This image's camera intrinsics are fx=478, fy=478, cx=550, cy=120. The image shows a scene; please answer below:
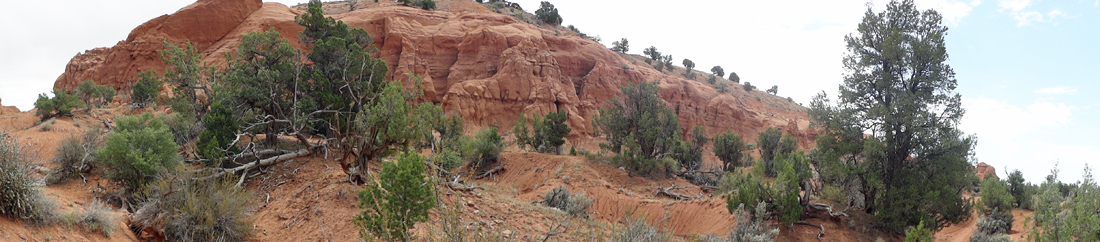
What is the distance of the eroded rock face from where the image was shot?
1320 inches

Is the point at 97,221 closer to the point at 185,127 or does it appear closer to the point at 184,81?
the point at 185,127

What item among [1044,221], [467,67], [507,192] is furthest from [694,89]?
[1044,221]

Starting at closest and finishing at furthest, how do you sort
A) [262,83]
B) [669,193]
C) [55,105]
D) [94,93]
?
[262,83] < [669,193] < [55,105] < [94,93]

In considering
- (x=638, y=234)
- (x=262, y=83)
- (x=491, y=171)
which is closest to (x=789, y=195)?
(x=638, y=234)

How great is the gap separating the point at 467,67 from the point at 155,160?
25.9 meters

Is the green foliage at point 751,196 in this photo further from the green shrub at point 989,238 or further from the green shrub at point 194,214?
the green shrub at point 194,214

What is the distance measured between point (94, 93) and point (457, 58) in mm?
21531

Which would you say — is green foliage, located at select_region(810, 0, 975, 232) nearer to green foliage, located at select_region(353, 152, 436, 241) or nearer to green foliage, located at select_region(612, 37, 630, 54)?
green foliage, located at select_region(353, 152, 436, 241)

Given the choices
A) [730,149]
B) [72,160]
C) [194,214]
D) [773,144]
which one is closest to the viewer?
[194,214]

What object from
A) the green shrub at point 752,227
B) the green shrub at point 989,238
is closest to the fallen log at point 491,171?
the green shrub at point 752,227

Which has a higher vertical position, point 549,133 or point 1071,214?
point 1071,214

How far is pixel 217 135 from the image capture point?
440 inches

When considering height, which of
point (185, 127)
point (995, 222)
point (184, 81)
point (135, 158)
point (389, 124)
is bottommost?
point (185, 127)

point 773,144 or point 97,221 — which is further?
point 773,144
